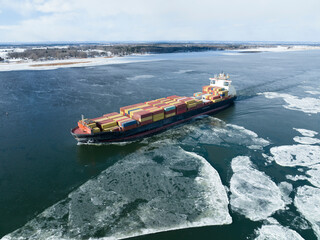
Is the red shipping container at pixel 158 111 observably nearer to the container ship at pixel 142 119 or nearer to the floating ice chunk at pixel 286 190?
the container ship at pixel 142 119

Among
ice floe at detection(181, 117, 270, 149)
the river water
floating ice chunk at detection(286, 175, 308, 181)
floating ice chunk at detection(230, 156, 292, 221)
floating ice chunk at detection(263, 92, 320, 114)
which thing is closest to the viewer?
the river water

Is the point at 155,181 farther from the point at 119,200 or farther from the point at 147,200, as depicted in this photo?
the point at 119,200

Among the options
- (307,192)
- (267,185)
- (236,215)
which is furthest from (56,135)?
(307,192)

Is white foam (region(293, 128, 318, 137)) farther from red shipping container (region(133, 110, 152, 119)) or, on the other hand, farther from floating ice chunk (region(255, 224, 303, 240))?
red shipping container (region(133, 110, 152, 119))

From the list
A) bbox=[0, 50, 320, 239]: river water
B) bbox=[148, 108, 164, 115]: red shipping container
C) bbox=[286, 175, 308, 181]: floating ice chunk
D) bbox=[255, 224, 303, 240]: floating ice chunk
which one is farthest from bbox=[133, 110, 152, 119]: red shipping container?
bbox=[255, 224, 303, 240]: floating ice chunk

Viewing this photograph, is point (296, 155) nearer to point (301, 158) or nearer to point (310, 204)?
point (301, 158)

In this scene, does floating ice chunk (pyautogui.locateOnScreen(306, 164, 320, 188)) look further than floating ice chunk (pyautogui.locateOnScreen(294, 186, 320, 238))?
Yes

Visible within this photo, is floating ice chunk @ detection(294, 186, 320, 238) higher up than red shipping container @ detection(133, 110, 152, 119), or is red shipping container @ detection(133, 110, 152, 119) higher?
red shipping container @ detection(133, 110, 152, 119)

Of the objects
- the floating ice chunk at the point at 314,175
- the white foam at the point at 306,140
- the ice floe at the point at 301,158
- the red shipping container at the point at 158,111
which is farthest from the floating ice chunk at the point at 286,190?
the red shipping container at the point at 158,111
